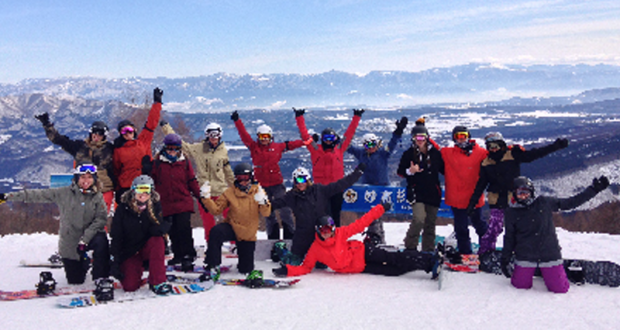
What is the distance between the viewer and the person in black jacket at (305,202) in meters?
7.20

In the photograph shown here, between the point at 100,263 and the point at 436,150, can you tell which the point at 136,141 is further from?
the point at 436,150

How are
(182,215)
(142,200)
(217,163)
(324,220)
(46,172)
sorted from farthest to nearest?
1. (46,172)
2. (217,163)
3. (182,215)
4. (324,220)
5. (142,200)

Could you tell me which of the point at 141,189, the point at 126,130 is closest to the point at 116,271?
the point at 141,189

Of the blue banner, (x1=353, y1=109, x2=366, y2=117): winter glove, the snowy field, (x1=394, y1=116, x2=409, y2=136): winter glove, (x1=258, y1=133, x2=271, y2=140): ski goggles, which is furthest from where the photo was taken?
the blue banner

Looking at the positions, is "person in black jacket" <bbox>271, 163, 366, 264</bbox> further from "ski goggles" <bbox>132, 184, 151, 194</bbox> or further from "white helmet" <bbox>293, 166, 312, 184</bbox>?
"ski goggles" <bbox>132, 184, 151, 194</bbox>

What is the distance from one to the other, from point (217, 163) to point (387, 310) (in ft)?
13.3

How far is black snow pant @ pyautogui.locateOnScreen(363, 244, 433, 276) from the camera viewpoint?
6770 millimetres

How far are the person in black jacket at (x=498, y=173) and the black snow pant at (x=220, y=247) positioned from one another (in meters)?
3.33

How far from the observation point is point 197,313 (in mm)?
5191

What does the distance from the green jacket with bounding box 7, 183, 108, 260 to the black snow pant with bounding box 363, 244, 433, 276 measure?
3.70 m

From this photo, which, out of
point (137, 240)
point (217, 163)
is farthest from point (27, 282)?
point (217, 163)

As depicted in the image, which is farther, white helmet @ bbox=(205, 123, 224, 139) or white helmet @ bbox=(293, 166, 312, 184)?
white helmet @ bbox=(205, 123, 224, 139)

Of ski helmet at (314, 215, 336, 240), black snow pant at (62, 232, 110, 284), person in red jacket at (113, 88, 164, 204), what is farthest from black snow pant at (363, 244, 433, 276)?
person in red jacket at (113, 88, 164, 204)

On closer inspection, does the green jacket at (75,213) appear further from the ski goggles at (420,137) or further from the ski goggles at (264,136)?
the ski goggles at (420,137)
